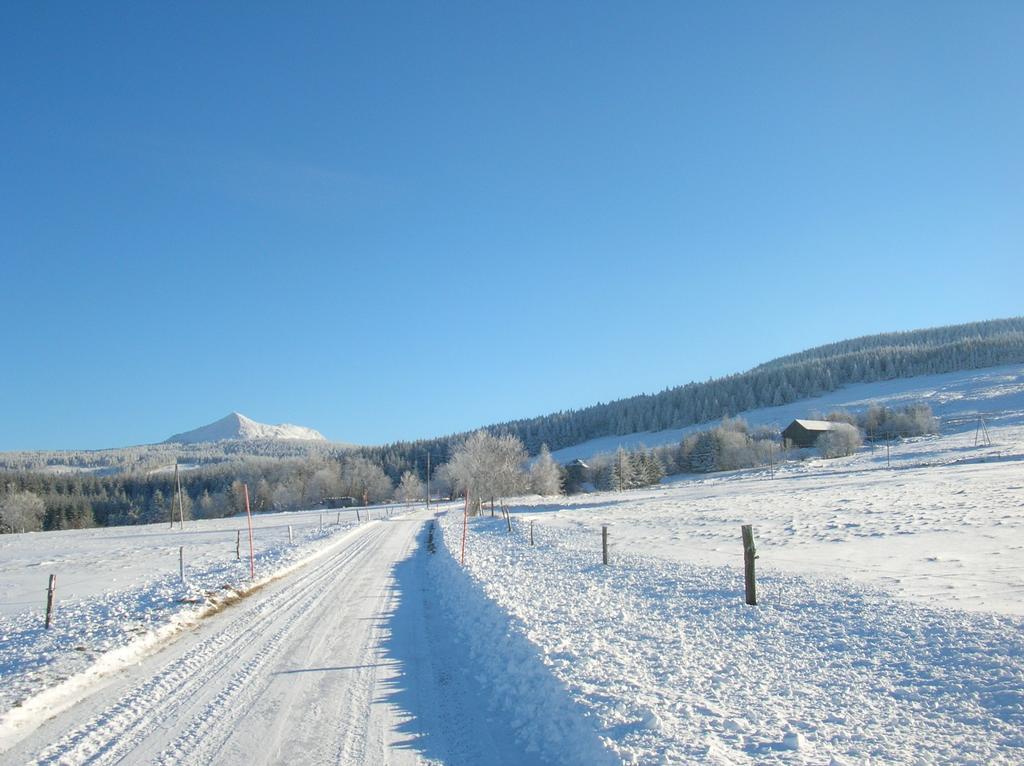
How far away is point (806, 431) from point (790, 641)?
342 feet

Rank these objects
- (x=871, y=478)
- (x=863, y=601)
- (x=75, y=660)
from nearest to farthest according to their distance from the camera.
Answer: (x=75, y=660) < (x=863, y=601) < (x=871, y=478)

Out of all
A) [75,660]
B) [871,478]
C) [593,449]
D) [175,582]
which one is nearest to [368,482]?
[593,449]

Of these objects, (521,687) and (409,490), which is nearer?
(521,687)

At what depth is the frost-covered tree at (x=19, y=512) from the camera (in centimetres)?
9200

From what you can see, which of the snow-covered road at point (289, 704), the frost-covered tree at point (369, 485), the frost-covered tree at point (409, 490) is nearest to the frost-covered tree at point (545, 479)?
the frost-covered tree at point (409, 490)

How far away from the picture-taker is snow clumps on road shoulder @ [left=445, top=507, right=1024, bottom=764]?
561cm

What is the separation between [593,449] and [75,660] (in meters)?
141

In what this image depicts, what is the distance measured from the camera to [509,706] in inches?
289

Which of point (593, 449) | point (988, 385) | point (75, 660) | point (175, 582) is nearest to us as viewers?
point (75, 660)

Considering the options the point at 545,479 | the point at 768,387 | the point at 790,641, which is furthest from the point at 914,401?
the point at 790,641

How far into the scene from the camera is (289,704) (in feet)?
24.7

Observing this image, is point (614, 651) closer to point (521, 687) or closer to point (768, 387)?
point (521, 687)

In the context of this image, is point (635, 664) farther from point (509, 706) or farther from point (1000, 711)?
point (1000, 711)

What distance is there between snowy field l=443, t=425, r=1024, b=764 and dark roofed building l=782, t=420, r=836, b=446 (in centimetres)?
8586
